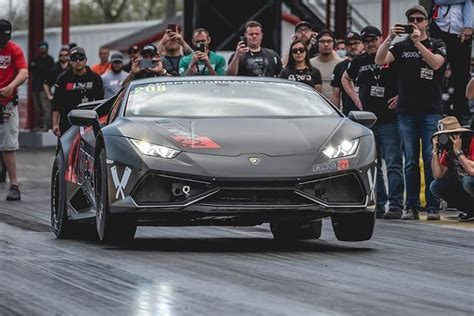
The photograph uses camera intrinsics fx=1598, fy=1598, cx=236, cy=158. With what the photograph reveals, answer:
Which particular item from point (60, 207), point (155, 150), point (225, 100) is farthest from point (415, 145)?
point (155, 150)

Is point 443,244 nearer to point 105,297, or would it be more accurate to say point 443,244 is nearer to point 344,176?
point 344,176

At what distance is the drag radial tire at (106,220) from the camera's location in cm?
1134

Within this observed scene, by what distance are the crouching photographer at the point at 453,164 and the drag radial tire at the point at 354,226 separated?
9.09ft

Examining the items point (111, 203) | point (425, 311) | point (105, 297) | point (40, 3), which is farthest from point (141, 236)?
point (40, 3)

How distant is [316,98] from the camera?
12562mm

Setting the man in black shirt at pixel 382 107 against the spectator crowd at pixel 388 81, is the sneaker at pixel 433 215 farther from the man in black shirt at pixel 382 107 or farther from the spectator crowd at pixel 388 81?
the man in black shirt at pixel 382 107

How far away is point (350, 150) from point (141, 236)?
2363 mm

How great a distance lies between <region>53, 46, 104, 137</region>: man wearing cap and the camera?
60.4 ft

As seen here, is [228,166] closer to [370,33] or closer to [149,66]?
[370,33]

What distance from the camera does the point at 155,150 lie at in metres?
11.1

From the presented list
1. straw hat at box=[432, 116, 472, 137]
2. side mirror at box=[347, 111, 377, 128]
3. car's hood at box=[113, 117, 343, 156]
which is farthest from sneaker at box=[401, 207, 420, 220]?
car's hood at box=[113, 117, 343, 156]

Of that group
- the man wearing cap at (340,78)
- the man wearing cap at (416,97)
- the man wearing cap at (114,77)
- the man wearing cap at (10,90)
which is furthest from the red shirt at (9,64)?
the man wearing cap at (114,77)

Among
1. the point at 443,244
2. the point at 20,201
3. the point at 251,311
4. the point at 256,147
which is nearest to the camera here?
the point at 251,311

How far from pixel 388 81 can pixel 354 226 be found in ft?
14.8
